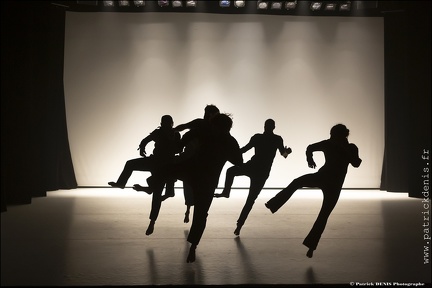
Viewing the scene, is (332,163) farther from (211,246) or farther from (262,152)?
(211,246)

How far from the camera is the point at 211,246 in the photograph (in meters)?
5.82

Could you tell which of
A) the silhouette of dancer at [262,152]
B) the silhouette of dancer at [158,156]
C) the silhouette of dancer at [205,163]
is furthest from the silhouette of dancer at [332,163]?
the silhouette of dancer at [158,156]

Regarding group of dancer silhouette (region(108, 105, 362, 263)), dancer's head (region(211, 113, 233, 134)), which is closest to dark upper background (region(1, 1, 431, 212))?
group of dancer silhouette (region(108, 105, 362, 263))

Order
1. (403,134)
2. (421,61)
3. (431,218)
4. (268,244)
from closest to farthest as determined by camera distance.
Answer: (268,244) < (431,218) < (421,61) < (403,134)

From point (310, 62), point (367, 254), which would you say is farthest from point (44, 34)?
point (367, 254)

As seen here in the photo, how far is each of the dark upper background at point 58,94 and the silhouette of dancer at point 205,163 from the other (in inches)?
154

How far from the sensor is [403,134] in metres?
11.3

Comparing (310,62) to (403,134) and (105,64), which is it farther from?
(105,64)

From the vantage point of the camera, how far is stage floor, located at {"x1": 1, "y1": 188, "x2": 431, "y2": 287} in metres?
4.46

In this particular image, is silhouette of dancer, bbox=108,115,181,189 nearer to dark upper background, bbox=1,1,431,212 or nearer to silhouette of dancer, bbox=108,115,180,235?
silhouette of dancer, bbox=108,115,180,235

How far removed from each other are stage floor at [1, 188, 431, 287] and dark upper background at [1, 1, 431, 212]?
3.13 ft

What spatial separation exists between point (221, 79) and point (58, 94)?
3246mm

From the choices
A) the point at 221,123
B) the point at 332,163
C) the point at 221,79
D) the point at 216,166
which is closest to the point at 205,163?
the point at 216,166

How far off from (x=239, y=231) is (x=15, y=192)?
4.15m
